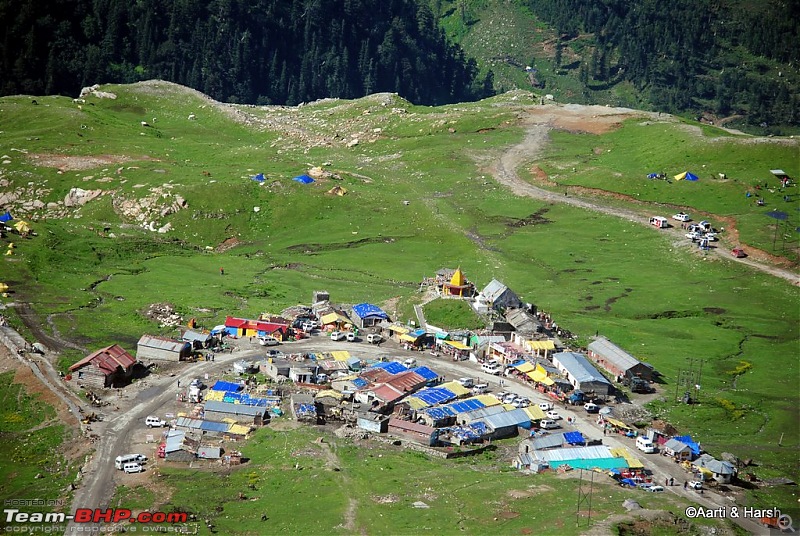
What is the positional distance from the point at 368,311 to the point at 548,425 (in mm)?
31487

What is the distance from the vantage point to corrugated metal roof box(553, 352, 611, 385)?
98.1 m

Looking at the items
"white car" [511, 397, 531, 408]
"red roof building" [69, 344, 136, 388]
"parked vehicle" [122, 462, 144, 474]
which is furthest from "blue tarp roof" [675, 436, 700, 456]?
"red roof building" [69, 344, 136, 388]

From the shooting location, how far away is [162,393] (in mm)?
94000

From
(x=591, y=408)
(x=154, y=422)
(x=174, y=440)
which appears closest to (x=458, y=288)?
(x=591, y=408)

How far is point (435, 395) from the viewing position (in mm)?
94438

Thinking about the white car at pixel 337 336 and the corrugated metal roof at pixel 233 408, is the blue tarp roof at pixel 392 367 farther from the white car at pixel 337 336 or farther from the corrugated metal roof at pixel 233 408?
the corrugated metal roof at pixel 233 408

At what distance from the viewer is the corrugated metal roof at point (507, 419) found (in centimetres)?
8862

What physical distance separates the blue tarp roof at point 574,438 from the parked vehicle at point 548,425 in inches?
104

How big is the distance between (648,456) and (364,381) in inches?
1070

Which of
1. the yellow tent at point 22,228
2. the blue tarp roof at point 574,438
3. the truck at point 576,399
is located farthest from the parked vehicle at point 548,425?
the yellow tent at point 22,228

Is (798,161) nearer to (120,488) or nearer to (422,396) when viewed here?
(422,396)

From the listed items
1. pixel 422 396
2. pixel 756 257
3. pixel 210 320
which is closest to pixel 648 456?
pixel 422 396

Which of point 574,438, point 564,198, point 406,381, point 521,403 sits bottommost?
point 521,403

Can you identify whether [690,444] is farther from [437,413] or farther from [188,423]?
[188,423]
